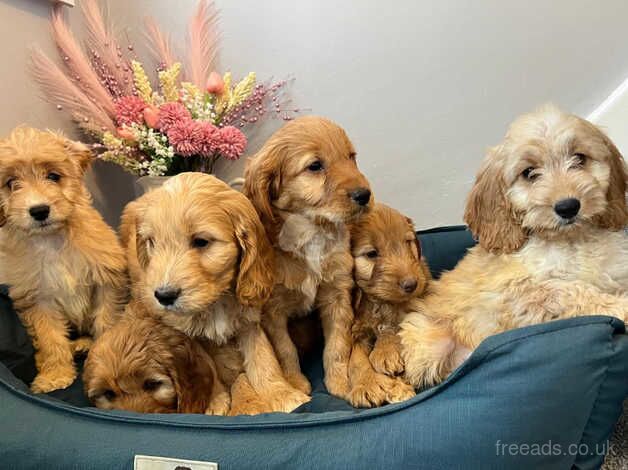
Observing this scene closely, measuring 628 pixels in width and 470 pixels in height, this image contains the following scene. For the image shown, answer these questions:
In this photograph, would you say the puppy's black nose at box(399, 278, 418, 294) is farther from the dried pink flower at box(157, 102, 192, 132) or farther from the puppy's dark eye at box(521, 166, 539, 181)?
the dried pink flower at box(157, 102, 192, 132)

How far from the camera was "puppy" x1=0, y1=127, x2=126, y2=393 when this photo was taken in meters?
1.90

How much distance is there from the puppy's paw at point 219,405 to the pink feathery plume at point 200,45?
1.83 meters

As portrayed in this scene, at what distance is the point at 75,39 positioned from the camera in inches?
113

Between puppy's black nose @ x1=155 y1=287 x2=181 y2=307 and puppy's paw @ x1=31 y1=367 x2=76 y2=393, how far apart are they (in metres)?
0.72

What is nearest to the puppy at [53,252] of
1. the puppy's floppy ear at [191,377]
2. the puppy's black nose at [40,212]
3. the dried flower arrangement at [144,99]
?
the puppy's black nose at [40,212]

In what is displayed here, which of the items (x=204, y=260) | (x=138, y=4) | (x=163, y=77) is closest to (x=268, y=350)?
(x=204, y=260)

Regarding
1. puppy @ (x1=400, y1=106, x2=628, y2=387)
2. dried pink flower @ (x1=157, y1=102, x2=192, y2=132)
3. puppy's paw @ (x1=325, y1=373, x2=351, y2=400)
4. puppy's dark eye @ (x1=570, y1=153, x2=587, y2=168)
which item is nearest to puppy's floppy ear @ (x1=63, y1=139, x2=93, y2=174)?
dried pink flower @ (x1=157, y1=102, x2=192, y2=132)

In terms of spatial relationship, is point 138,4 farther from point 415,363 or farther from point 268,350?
point 415,363

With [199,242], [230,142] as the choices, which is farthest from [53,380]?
[230,142]

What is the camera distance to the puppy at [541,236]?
66.0 inches

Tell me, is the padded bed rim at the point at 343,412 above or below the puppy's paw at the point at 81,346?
above

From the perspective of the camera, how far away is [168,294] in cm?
157

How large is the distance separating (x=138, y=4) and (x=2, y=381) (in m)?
2.46

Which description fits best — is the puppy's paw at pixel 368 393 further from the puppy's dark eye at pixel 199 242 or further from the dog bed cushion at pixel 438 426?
the puppy's dark eye at pixel 199 242
